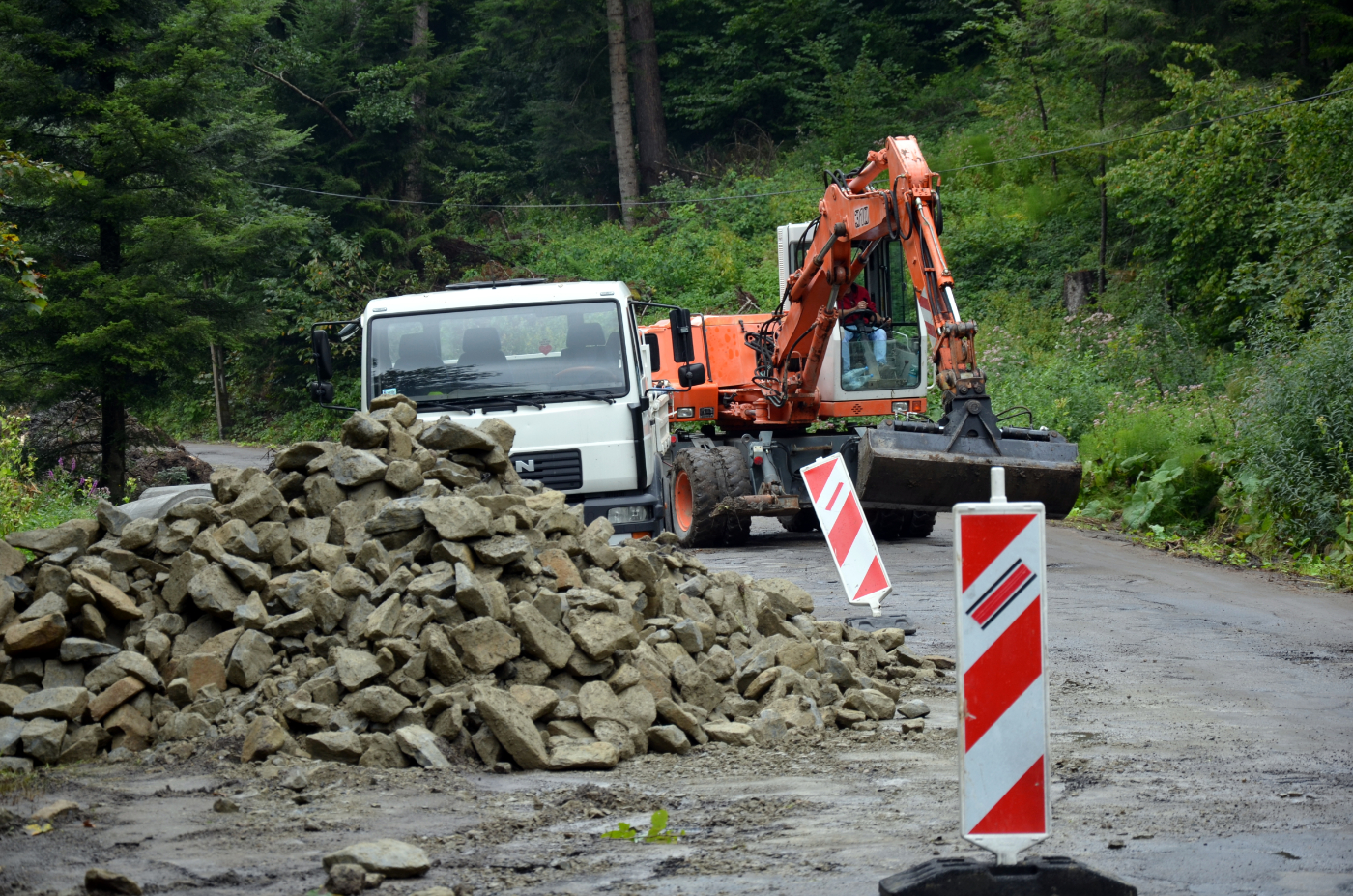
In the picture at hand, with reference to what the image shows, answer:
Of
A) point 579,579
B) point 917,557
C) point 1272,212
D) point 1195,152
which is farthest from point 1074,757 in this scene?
point 1195,152

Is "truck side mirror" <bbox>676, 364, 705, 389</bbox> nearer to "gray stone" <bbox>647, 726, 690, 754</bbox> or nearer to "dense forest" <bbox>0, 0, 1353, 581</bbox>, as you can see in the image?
"dense forest" <bbox>0, 0, 1353, 581</bbox>

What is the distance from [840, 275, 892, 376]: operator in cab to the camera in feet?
49.6

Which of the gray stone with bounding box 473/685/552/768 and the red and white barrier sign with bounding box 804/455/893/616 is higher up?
the red and white barrier sign with bounding box 804/455/893/616

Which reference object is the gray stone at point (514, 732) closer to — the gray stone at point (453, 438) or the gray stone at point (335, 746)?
the gray stone at point (335, 746)

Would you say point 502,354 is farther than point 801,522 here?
No

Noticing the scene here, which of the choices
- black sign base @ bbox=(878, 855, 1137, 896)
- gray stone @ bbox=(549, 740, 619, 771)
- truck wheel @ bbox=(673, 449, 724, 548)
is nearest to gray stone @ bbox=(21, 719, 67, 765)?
gray stone @ bbox=(549, 740, 619, 771)

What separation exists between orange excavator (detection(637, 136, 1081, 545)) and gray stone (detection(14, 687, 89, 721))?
609 cm

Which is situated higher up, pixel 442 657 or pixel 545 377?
pixel 545 377

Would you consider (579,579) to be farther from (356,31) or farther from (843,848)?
(356,31)

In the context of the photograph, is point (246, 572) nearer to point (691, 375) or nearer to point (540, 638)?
point (540, 638)

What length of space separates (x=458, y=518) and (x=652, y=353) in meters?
6.81

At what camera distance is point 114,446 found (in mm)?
16844

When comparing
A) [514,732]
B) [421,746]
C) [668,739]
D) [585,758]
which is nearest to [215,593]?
[421,746]

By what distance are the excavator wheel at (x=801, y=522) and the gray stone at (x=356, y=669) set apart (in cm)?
999
